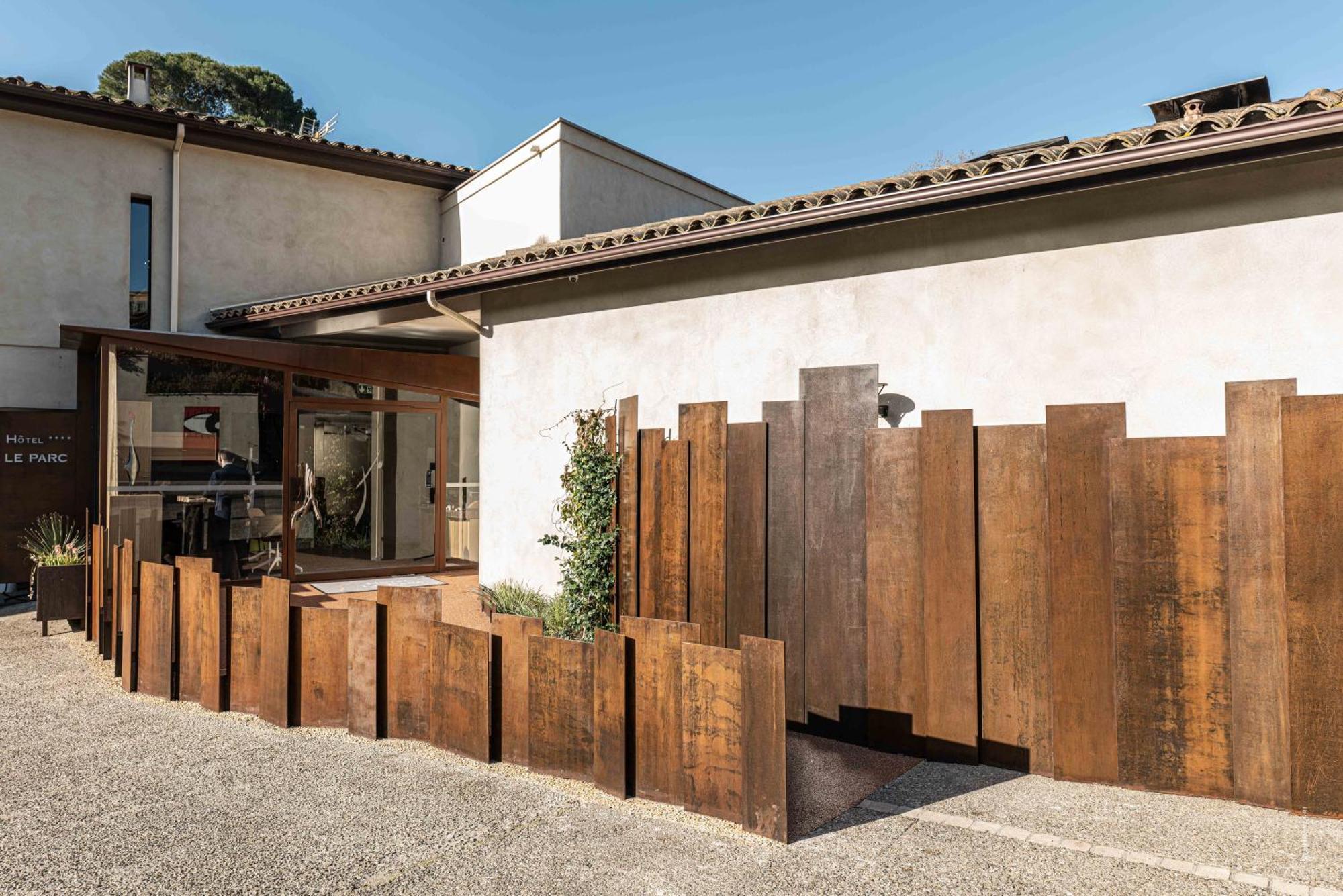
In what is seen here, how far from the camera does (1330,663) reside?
367 centimetres

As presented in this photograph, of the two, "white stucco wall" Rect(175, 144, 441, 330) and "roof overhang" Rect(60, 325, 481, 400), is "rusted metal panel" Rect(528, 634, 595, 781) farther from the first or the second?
"white stucco wall" Rect(175, 144, 441, 330)

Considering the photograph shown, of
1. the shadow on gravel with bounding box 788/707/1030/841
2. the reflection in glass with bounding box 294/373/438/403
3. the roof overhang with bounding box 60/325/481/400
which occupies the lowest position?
the shadow on gravel with bounding box 788/707/1030/841

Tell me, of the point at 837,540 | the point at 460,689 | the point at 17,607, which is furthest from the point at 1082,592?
the point at 17,607

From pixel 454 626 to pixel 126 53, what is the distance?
32.6m

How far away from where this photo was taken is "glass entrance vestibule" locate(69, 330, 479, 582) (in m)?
10.0

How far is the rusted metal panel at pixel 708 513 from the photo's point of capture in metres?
5.50

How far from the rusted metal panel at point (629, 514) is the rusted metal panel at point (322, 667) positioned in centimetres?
200

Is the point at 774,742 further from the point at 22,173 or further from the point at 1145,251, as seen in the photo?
the point at 22,173

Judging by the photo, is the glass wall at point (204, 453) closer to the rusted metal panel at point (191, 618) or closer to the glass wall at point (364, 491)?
the glass wall at point (364, 491)

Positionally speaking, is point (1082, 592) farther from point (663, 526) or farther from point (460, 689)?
point (460, 689)

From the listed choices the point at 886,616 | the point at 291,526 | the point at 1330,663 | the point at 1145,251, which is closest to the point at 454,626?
the point at 886,616

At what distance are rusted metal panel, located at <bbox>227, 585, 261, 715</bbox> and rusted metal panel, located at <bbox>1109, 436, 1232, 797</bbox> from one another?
16.2 ft

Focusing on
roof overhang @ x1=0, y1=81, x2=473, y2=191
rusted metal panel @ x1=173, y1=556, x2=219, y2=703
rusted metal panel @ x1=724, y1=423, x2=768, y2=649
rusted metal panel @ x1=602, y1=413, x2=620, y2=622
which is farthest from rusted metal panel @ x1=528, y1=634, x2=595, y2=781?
roof overhang @ x1=0, y1=81, x2=473, y2=191

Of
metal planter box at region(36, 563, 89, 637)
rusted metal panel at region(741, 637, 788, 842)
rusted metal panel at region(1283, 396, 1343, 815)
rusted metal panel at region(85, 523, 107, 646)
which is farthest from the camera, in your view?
metal planter box at region(36, 563, 89, 637)
